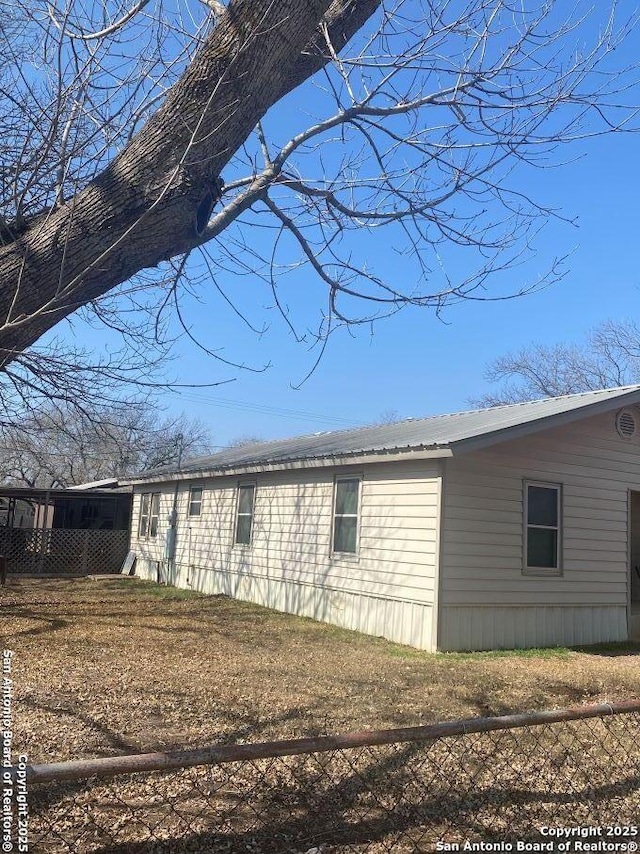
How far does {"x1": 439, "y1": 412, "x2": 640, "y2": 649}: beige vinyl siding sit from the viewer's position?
30.8 feet

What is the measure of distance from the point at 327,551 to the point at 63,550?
11.1 metres

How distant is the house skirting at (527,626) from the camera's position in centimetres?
927

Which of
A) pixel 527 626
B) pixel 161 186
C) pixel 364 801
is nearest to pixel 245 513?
pixel 527 626

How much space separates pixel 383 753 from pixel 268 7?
4.56 m

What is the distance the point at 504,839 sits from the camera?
3564 millimetres

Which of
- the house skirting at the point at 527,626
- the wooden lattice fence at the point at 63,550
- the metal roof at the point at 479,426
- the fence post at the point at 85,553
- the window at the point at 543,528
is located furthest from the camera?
the fence post at the point at 85,553

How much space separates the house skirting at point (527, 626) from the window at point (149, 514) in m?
11.5

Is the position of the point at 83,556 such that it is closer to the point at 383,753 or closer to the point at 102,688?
the point at 102,688

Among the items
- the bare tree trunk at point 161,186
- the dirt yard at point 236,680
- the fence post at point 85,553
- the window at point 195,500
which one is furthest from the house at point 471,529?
the fence post at point 85,553

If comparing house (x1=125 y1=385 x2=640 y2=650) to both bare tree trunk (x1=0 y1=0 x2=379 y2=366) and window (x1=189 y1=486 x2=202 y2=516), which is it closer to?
window (x1=189 y1=486 x2=202 y2=516)

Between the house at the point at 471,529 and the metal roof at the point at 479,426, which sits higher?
the metal roof at the point at 479,426

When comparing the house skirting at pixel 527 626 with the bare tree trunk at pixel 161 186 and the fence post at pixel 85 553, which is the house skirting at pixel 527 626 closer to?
the bare tree trunk at pixel 161 186

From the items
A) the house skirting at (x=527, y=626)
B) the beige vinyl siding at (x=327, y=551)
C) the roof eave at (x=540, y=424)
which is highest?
the roof eave at (x=540, y=424)

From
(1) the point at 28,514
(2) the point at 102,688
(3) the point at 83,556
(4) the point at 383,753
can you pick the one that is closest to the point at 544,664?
(4) the point at 383,753
